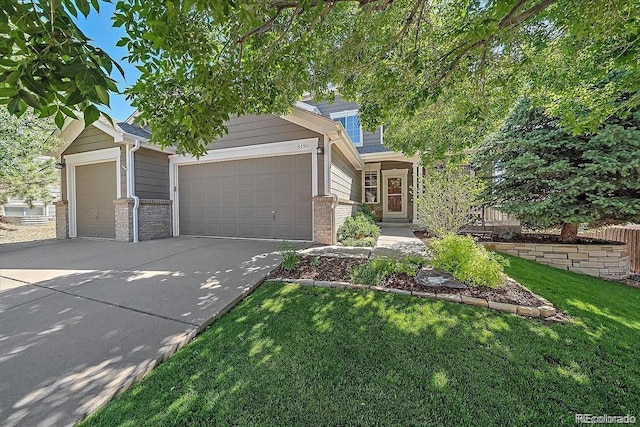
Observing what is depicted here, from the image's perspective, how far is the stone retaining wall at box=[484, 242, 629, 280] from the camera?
584cm

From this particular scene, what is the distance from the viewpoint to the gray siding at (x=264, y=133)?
6.85m

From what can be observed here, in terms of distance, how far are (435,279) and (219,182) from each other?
6864mm

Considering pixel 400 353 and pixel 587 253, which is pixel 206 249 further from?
pixel 587 253

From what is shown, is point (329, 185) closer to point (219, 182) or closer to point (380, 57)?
point (380, 57)

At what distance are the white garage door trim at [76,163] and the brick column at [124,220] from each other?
0.35m

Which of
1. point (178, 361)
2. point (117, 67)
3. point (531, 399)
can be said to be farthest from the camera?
point (178, 361)

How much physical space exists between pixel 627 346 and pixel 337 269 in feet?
11.2

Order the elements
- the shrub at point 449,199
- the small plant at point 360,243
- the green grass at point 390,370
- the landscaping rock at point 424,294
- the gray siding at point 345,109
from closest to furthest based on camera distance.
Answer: the green grass at point 390,370 → the landscaping rock at point 424,294 → the shrub at point 449,199 → the small plant at point 360,243 → the gray siding at point 345,109

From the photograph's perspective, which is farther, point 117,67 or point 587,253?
point 587,253

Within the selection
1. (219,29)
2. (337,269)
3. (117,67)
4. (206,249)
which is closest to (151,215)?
(206,249)

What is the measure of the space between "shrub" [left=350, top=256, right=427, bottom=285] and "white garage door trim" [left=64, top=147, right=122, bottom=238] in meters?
7.87

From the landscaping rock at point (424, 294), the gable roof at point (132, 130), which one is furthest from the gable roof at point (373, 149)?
the landscaping rock at point (424, 294)

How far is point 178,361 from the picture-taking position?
7.24 ft

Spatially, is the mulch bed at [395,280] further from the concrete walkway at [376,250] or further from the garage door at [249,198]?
the garage door at [249,198]
